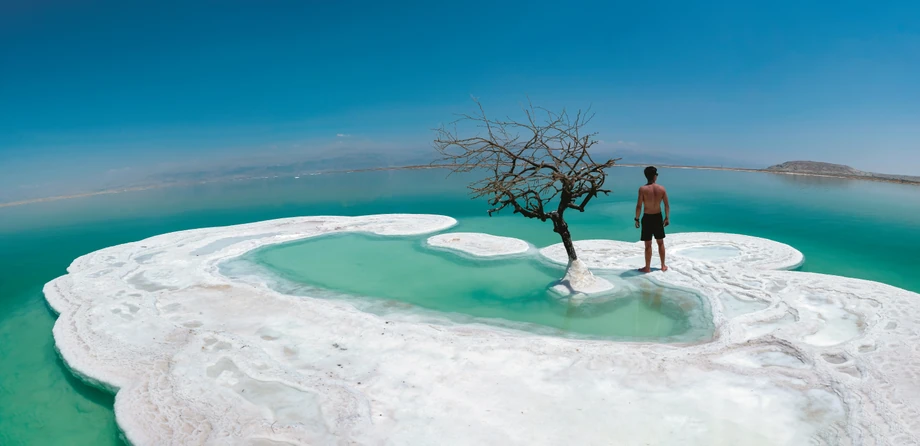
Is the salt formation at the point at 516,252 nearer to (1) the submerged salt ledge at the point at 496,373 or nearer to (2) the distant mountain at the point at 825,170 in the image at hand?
(1) the submerged salt ledge at the point at 496,373

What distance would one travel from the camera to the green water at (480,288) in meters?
6.56

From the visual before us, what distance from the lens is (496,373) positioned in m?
4.98

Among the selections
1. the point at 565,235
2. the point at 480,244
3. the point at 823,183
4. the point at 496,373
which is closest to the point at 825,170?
the point at 823,183

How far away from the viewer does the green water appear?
6.56 m

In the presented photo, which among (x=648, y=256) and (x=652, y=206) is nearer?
(x=652, y=206)

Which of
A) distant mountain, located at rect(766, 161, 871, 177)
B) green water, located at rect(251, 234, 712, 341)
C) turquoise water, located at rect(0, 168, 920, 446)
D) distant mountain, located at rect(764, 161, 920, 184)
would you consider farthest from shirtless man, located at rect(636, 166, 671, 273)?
distant mountain, located at rect(766, 161, 871, 177)

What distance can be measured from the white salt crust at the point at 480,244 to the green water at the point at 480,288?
0.47 meters

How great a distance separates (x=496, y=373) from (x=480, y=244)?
7.31 meters

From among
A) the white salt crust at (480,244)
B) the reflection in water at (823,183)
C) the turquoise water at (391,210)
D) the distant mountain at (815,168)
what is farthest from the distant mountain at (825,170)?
the white salt crust at (480,244)

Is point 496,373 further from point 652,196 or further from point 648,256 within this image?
point 648,256

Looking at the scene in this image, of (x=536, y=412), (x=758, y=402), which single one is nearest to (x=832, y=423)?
(x=758, y=402)

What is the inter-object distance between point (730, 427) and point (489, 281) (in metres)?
5.53

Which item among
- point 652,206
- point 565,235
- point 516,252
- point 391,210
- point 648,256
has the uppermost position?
point 652,206

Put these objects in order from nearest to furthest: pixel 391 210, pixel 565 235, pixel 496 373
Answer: pixel 496 373, pixel 565 235, pixel 391 210
